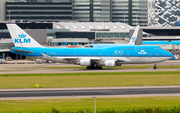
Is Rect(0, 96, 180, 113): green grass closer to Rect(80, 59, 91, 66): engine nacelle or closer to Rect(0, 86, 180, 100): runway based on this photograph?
Rect(0, 86, 180, 100): runway

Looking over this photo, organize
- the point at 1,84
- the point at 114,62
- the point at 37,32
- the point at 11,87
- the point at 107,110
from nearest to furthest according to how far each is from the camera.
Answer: the point at 107,110, the point at 11,87, the point at 1,84, the point at 114,62, the point at 37,32

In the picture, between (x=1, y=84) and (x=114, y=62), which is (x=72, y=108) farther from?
(x=114, y=62)

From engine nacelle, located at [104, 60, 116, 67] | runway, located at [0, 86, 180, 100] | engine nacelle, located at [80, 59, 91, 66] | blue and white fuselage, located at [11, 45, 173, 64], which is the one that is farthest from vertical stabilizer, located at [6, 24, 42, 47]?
runway, located at [0, 86, 180, 100]

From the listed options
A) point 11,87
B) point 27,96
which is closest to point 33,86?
point 11,87

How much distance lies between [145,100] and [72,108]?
818 centimetres

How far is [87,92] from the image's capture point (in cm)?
4281

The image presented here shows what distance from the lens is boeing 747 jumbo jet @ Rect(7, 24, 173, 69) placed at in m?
76.8

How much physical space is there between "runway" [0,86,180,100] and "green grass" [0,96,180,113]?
2.72 meters

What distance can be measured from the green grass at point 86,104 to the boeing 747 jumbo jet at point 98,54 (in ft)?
126

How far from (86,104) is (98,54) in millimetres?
43054

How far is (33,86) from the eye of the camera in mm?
49188

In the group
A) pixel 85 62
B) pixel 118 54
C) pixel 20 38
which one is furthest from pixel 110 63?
pixel 20 38

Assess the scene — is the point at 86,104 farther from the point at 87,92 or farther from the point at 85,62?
the point at 85,62

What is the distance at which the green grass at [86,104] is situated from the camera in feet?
109
